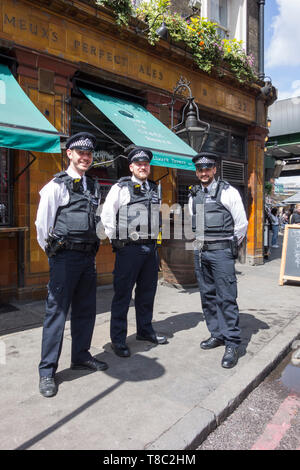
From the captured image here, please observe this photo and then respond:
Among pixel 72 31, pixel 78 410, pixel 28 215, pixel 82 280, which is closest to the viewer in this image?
pixel 78 410

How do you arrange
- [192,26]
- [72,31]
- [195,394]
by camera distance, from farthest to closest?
[192,26], [72,31], [195,394]

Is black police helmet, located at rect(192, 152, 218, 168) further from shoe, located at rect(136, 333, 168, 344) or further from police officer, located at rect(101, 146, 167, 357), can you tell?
shoe, located at rect(136, 333, 168, 344)

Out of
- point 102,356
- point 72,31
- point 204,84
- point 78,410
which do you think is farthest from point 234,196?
point 204,84

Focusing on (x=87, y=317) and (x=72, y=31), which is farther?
(x=72, y=31)

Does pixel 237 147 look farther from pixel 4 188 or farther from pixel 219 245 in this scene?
pixel 219 245

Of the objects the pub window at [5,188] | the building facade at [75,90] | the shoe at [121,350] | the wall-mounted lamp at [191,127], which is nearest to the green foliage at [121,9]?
the building facade at [75,90]

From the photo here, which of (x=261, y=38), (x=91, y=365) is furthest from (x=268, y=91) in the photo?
(x=91, y=365)

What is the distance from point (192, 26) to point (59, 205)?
6971mm

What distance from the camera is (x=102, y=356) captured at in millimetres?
3639

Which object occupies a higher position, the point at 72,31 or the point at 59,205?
the point at 72,31

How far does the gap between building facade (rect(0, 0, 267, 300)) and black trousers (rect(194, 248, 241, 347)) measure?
2.53m

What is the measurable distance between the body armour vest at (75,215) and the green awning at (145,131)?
9.54 ft

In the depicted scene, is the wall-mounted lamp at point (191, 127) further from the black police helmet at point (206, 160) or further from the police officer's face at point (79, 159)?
the police officer's face at point (79, 159)
